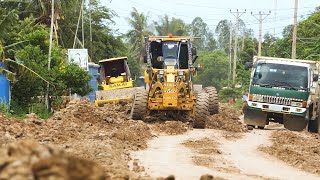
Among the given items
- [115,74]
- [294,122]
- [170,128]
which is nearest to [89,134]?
[170,128]

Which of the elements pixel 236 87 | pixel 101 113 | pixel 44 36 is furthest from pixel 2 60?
pixel 236 87

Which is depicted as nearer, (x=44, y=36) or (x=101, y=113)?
(x=101, y=113)

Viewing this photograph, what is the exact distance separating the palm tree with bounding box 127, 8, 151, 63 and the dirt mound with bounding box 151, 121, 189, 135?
47449 millimetres

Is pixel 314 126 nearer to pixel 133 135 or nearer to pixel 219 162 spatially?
pixel 133 135

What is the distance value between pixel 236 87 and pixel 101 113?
155ft

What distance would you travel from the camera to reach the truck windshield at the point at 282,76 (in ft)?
71.9

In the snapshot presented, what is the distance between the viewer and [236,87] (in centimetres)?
6925

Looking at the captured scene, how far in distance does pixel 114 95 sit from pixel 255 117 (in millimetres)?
8584

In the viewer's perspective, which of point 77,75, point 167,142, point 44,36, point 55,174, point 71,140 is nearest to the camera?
point 55,174

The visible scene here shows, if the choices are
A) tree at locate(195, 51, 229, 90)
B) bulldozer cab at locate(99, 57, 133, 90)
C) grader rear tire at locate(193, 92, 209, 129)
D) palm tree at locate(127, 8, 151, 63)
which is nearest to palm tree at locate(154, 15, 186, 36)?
palm tree at locate(127, 8, 151, 63)

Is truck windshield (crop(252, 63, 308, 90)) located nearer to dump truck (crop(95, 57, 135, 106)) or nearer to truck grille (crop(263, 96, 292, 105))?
truck grille (crop(263, 96, 292, 105))

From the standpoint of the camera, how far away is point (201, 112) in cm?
2095

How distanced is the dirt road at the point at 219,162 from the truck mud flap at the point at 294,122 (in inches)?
169

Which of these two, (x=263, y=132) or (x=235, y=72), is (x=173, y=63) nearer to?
(x=263, y=132)
